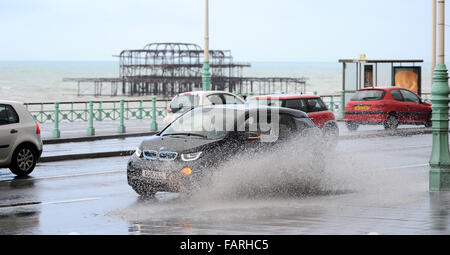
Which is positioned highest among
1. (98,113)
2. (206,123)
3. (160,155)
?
(206,123)

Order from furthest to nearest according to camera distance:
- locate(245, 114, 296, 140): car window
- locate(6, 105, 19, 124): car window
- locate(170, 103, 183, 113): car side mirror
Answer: locate(170, 103, 183, 113): car side mirror < locate(6, 105, 19, 124): car window < locate(245, 114, 296, 140): car window

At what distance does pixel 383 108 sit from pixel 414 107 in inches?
64.9

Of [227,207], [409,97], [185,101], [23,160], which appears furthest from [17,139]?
[409,97]

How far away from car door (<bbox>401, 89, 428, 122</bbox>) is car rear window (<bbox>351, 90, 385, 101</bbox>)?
1206mm

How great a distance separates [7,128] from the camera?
17547mm

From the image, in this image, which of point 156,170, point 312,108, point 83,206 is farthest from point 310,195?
point 312,108

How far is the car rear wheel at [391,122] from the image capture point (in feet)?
104

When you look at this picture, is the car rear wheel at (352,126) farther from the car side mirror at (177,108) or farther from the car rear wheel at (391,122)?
the car side mirror at (177,108)

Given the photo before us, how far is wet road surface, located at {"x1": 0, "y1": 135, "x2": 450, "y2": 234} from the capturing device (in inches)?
414

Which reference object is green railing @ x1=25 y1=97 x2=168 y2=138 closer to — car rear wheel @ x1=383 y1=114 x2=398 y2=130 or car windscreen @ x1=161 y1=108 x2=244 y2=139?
car rear wheel @ x1=383 y1=114 x2=398 y2=130

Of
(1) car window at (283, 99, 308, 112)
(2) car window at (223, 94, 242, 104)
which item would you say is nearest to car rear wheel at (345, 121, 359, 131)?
(2) car window at (223, 94, 242, 104)

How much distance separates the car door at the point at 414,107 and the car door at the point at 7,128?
59.3 ft

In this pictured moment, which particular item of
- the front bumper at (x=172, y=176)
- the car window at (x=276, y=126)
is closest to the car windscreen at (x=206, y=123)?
the car window at (x=276, y=126)

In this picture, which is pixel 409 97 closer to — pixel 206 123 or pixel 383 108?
pixel 383 108
